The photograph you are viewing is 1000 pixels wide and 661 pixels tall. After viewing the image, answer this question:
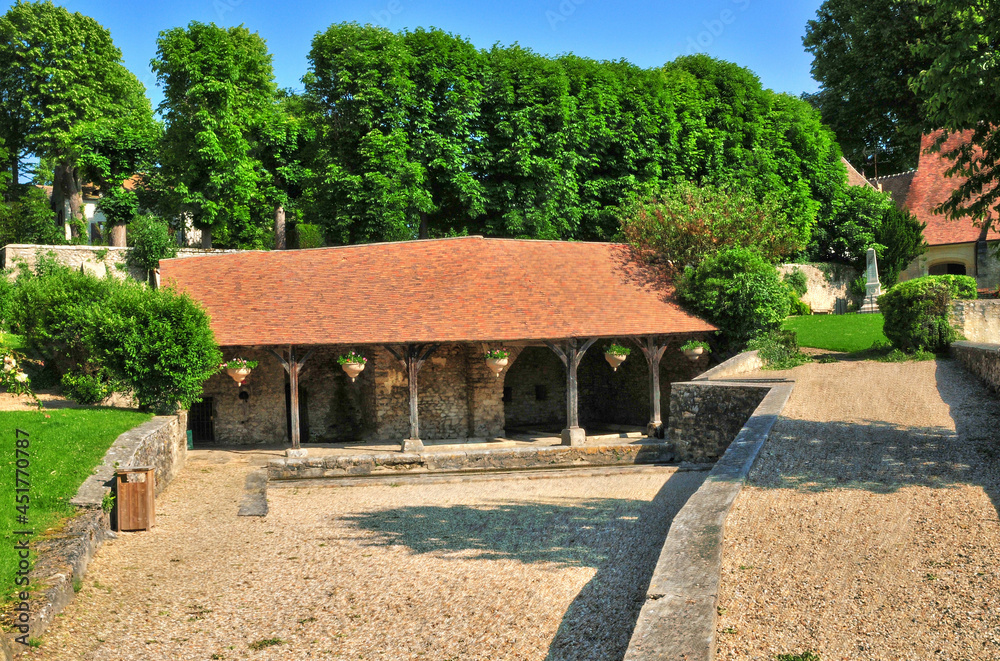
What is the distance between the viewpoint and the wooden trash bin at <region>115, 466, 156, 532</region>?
826 cm

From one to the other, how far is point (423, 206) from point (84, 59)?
17185 millimetres

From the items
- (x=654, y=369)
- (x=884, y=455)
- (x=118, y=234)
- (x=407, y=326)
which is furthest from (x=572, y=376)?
(x=118, y=234)

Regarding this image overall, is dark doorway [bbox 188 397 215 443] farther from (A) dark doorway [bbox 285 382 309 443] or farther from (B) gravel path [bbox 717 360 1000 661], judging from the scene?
(B) gravel path [bbox 717 360 1000 661]

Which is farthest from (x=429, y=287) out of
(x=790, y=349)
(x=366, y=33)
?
(x=366, y=33)

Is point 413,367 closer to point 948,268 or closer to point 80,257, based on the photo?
point 80,257

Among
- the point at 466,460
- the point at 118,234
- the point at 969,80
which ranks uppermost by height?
the point at 118,234

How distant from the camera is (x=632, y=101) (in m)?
25.3

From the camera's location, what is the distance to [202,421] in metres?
16.2

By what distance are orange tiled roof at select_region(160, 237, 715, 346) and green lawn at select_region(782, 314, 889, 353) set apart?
401 cm

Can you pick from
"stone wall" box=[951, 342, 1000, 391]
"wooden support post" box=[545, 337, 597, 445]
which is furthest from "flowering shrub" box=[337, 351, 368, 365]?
"stone wall" box=[951, 342, 1000, 391]

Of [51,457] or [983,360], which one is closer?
[51,457]

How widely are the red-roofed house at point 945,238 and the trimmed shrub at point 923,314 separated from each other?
34.8ft

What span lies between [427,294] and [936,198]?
75.0 feet

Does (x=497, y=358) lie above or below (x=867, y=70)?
below
